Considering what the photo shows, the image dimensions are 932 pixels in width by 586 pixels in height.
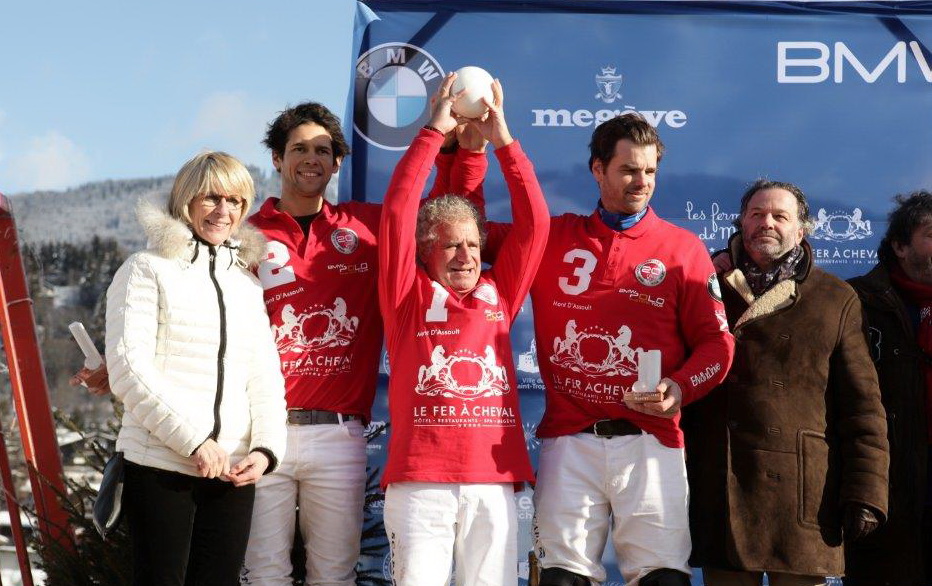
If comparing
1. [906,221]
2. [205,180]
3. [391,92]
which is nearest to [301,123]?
[205,180]

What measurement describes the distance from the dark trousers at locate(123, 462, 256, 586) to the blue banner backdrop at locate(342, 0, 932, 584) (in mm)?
1689

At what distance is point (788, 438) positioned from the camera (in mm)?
3742

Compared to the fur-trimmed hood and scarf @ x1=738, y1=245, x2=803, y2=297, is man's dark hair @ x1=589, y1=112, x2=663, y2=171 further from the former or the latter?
the fur-trimmed hood

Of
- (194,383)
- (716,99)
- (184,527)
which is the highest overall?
(716,99)

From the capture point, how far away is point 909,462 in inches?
159

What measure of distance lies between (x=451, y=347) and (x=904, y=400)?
1780 mm

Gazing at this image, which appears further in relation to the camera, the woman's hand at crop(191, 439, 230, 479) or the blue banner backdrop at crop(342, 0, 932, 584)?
the blue banner backdrop at crop(342, 0, 932, 584)

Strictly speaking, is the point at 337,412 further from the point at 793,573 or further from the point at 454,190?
the point at 793,573

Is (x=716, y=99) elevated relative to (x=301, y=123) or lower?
elevated

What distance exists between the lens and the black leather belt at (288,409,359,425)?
373 cm

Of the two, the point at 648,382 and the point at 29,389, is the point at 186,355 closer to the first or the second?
the point at 648,382

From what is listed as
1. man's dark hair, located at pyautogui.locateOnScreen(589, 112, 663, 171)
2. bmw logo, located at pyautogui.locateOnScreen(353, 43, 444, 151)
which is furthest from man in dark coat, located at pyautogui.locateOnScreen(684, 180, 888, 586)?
bmw logo, located at pyautogui.locateOnScreen(353, 43, 444, 151)

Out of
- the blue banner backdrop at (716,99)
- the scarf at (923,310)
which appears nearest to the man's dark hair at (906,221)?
the scarf at (923,310)

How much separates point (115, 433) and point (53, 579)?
61 cm
